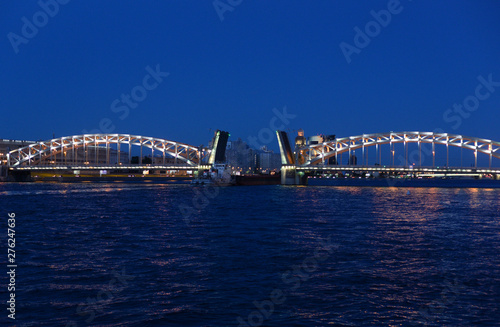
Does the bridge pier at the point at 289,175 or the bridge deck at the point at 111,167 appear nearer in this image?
the bridge deck at the point at 111,167

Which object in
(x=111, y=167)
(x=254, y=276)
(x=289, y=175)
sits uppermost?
(x=111, y=167)

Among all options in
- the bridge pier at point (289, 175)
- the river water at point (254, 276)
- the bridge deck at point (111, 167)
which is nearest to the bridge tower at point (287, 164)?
the bridge pier at point (289, 175)

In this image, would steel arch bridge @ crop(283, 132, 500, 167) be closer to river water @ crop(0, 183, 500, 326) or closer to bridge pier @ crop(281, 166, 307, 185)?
bridge pier @ crop(281, 166, 307, 185)

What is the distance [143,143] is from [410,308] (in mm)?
144143

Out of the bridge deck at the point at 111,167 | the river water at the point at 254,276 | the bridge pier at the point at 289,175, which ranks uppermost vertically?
the bridge deck at the point at 111,167

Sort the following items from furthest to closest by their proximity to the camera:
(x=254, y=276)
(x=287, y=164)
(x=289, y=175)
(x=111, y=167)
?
(x=289, y=175)
(x=287, y=164)
(x=111, y=167)
(x=254, y=276)

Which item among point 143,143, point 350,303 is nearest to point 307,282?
point 350,303

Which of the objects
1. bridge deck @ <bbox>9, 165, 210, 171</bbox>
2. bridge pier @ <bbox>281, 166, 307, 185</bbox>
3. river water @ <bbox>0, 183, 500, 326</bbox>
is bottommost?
river water @ <bbox>0, 183, 500, 326</bbox>

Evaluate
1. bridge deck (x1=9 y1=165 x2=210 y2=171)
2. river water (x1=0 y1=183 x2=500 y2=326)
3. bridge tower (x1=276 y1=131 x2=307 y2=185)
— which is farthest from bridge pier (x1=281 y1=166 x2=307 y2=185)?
river water (x1=0 y1=183 x2=500 y2=326)

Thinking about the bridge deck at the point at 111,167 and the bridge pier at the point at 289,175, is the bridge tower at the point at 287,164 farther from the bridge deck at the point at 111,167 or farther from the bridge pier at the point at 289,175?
the bridge deck at the point at 111,167

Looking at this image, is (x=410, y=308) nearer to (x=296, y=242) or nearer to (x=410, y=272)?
(x=410, y=272)

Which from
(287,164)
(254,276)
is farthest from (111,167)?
(254,276)

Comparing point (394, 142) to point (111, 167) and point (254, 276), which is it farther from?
point (254, 276)

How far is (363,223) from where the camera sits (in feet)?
111
